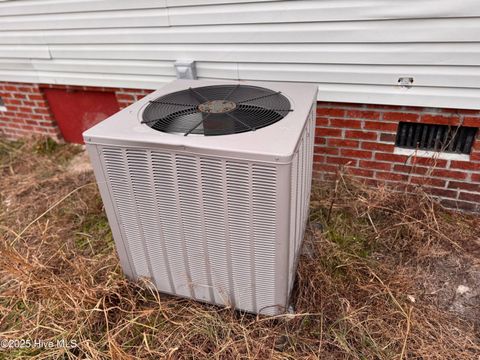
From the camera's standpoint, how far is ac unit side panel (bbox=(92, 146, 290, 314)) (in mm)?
1396

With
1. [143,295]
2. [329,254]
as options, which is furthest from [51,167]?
[329,254]

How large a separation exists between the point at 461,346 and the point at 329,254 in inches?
32.0

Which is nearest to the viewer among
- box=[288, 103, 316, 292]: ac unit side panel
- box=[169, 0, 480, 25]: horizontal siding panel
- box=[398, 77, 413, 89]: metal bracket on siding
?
box=[288, 103, 316, 292]: ac unit side panel

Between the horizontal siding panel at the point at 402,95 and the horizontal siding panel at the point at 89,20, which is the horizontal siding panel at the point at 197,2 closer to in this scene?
the horizontal siding panel at the point at 89,20

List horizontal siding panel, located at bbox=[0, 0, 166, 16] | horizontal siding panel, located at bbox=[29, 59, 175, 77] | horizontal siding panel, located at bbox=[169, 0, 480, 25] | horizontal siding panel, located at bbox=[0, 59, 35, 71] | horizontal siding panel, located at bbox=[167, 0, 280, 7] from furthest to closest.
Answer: horizontal siding panel, located at bbox=[0, 59, 35, 71]
horizontal siding panel, located at bbox=[29, 59, 175, 77]
horizontal siding panel, located at bbox=[0, 0, 166, 16]
horizontal siding panel, located at bbox=[167, 0, 280, 7]
horizontal siding panel, located at bbox=[169, 0, 480, 25]

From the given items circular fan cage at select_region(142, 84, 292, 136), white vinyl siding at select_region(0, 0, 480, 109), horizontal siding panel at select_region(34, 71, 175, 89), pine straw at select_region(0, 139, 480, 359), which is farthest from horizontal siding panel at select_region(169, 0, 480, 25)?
pine straw at select_region(0, 139, 480, 359)

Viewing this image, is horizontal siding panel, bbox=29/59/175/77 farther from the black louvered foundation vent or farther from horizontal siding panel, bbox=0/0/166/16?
the black louvered foundation vent

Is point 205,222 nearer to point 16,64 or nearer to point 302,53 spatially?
point 302,53

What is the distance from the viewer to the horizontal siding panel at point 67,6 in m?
2.61

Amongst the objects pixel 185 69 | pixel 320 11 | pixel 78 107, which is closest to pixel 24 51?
pixel 78 107

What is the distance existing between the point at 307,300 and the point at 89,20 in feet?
9.18

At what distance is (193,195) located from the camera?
149cm

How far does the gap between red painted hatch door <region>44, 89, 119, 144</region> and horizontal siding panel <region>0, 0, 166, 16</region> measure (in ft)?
2.45

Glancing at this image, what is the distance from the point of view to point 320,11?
2207mm
